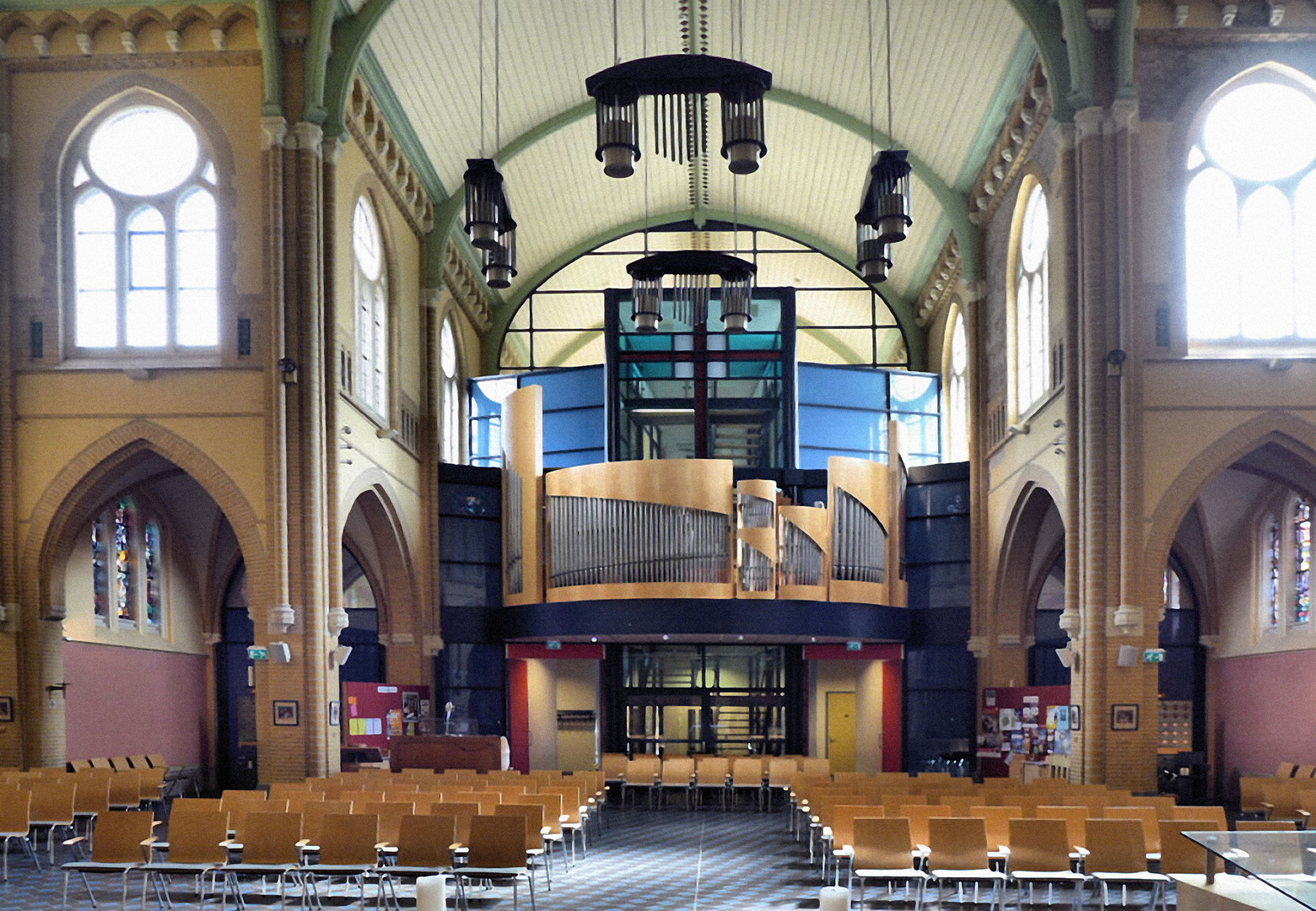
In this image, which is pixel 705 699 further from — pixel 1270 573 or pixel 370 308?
pixel 1270 573

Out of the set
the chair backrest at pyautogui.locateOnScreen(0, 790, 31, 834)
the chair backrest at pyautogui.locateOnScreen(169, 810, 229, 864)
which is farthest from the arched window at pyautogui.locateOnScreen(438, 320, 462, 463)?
the chair backrest at pyautogui.locateOnScreen(169, 810, 229, 864)

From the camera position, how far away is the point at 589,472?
24453mm

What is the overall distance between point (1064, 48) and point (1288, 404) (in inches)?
220

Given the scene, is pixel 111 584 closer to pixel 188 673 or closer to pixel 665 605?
pixel 188 673

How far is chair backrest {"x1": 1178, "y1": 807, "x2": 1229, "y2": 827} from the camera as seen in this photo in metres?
11.7

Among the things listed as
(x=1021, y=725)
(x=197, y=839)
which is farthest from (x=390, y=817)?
(x=1021, y=725)

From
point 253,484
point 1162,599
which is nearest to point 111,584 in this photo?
point 253,484

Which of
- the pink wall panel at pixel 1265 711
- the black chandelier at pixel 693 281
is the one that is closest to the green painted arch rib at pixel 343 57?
the black chandelier at pixel 693 281

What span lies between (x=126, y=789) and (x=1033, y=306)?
14925 mm

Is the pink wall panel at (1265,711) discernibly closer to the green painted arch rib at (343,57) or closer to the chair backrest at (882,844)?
the chair backrest at (882,844)

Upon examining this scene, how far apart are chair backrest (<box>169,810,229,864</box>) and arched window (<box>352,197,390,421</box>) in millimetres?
10981

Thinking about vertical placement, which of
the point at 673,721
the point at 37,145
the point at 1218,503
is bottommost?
the point at 673,721

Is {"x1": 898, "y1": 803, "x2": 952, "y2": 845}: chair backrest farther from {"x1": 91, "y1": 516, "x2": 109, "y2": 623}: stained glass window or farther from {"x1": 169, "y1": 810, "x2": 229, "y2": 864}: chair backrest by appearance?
{"x1": 91, "y1": 516, "x2": 109, "y2": 623}: stained glass window

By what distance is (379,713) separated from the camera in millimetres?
24156
